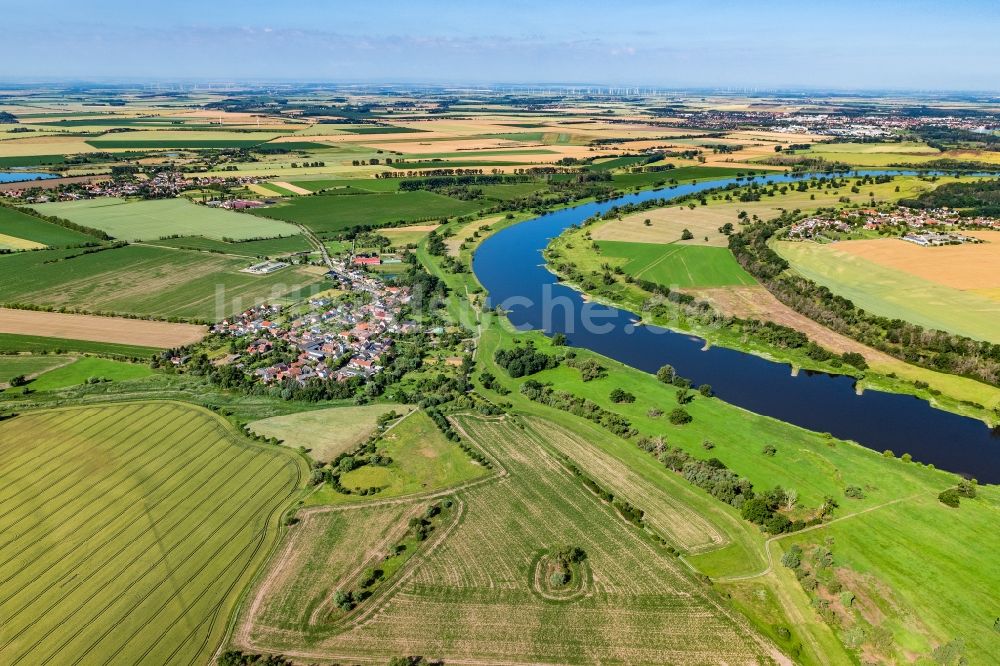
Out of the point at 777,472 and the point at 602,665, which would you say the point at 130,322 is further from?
the point at 777,472

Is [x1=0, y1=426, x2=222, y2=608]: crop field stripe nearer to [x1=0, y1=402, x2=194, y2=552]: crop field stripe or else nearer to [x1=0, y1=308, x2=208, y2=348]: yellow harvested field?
[x1=0, y1=402, x2=194, y2=552]: crop field stripe

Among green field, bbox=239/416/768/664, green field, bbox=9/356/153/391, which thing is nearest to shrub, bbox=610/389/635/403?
green field, bbox=239/416/768/664

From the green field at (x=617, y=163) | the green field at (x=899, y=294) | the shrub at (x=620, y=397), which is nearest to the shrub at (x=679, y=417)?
the shrub at (x=620, y=397)

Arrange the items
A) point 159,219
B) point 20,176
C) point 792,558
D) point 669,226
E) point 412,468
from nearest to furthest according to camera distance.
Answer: point 792,558, point 412,468, point 159,219, point 669,226, point 20,176

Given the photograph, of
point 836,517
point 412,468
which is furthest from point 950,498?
point 412,468

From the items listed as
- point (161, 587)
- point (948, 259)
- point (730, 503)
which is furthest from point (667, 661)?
point (948, 259)

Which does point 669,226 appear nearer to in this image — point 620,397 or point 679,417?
point 620,397
